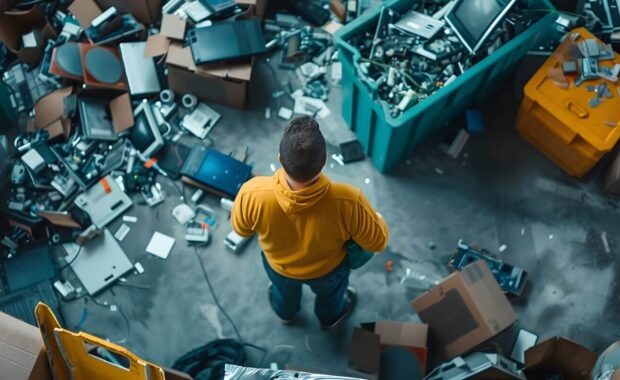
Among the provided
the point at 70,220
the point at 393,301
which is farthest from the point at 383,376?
the point at 70,220

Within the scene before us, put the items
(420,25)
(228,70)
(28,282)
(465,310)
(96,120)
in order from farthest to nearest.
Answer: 1. (96,120)
2. (228,70)
3. (420,25)
4. (28,282)
5. (465,310)

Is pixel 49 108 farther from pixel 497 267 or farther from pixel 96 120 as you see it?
pixel 497 267

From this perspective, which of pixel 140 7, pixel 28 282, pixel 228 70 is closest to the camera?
pixel 28 282

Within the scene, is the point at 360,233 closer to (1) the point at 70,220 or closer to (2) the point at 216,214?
(2) the point at 216,214

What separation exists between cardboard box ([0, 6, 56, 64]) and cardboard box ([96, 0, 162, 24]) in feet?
1.23

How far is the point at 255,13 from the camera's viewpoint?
382cm

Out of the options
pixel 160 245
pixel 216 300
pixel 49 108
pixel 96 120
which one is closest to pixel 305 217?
pixel 216 300

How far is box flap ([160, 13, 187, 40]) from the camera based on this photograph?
12.0 ft

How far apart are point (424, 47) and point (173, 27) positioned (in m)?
1.46

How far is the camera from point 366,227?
2357 millimetres

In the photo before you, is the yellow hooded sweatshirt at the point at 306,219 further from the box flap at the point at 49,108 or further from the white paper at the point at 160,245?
the box flap at the point at 49,108

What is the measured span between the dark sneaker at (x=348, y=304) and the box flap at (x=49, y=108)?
1.98 m

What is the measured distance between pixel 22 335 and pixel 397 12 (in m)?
2.51

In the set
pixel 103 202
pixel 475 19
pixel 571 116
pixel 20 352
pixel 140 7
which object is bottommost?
pixel 103 202
